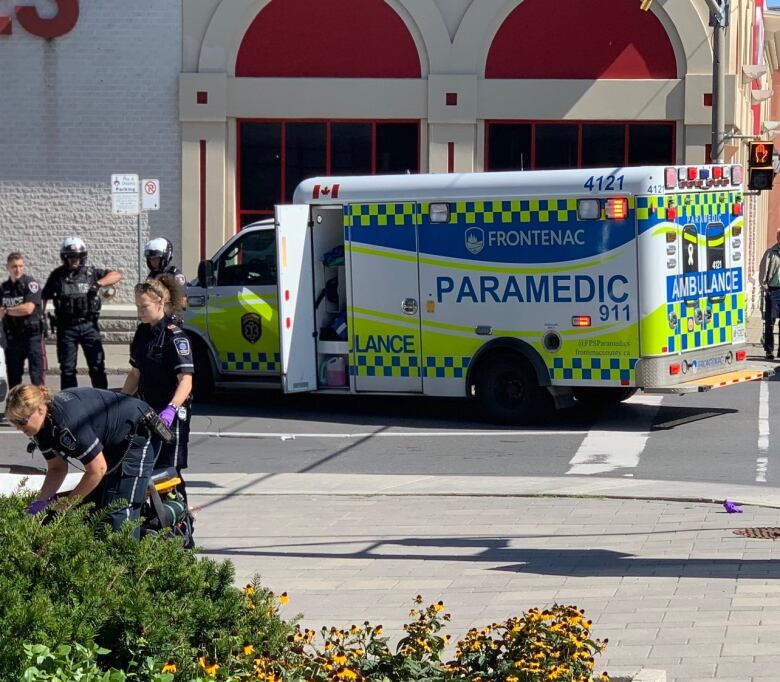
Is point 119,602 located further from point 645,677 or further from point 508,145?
point 508,145

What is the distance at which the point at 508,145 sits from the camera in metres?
22.8

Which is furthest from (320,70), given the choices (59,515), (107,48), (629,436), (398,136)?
(59,515)

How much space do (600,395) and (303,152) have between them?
8.88m

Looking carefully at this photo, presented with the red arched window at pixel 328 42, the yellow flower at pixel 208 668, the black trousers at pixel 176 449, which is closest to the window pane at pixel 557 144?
the red arched window at pixel 328 42

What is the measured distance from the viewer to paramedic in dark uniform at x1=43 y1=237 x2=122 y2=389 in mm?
15000

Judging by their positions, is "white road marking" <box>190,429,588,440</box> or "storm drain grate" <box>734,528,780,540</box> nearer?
"storm drain grate" <box>734,528,780,540</box>

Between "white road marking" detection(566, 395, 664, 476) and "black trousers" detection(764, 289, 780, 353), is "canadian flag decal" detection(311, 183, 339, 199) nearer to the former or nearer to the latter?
"white road marking" detection(566, 395, 664, 476)

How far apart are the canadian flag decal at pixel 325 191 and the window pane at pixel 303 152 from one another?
24.8 feet

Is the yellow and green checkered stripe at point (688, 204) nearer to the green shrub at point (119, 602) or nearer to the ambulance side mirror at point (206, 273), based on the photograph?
the ambulance side mirror at point (206, 273)

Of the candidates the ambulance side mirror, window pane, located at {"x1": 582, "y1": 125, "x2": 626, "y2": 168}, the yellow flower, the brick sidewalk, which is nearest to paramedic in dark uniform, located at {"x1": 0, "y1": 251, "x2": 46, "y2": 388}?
the ambulance side mirror

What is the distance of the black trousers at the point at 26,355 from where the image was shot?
49.6 feet

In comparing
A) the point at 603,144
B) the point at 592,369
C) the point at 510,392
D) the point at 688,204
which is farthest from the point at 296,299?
the point at 603,144

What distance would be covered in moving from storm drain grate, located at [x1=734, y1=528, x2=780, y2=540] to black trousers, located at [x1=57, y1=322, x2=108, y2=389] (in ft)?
26.2

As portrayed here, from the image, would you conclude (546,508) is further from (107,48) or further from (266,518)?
(107,48)
